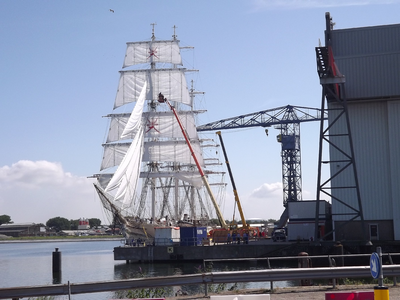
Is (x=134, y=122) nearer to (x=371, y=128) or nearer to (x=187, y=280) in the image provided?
(x=371, y=128)

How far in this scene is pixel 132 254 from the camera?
185 ft

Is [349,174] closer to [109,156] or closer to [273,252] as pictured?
[273,252]

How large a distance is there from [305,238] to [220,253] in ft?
26.1

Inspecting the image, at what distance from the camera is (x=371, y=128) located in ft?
159

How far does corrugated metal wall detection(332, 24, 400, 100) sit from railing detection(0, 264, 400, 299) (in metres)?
A: 32.2

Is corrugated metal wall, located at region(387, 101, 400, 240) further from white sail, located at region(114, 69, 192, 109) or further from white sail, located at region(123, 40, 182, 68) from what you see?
white sail, located at region(123, 40, 182, 68)

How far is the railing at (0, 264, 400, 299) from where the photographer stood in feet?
50.3

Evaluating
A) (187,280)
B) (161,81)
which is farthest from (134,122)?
(187,280)

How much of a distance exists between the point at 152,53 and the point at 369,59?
5396 centimetres

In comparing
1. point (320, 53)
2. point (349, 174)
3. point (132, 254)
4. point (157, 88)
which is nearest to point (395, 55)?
point (320, 53)

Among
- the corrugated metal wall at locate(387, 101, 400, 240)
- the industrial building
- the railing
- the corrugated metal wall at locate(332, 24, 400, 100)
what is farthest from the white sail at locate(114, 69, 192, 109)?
the railing

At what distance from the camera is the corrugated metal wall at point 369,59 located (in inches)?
1864

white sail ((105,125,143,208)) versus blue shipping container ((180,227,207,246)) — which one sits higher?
white sail ((105,125,143,208))

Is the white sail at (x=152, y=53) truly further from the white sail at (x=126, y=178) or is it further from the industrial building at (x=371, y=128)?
Result: the industrial building at (x=371, y=128)
